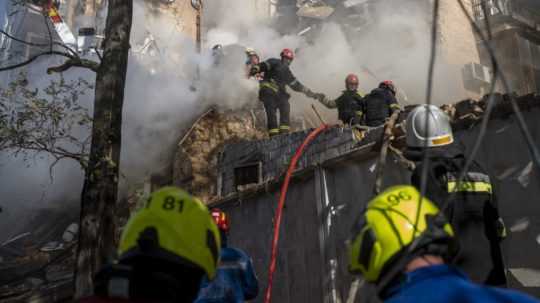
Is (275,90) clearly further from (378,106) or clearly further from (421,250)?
(421,250)

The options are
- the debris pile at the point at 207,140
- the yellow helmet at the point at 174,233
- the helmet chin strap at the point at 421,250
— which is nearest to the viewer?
the helmet chin strap at the point at 421,250

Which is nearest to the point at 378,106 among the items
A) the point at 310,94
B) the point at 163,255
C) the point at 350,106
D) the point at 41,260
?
the point at 350,106

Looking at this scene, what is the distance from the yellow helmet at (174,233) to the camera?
61.0 inches

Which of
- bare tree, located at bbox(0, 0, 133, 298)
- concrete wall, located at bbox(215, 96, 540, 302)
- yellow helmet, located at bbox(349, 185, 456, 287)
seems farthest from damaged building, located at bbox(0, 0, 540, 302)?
bare tree, located at bbox(0, 0, 133, 298)

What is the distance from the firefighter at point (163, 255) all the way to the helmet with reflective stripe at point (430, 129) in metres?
1.92

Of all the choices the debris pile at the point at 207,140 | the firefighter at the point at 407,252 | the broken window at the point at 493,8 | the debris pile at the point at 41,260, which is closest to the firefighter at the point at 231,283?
the firefighter at the point at 407,252

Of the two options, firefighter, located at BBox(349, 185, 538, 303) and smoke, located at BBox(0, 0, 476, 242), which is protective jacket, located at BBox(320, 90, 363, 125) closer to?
smoke, located at BBox(0, 0, 476, 242)

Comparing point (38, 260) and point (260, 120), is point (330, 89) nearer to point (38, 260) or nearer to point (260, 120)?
point (260, 120)

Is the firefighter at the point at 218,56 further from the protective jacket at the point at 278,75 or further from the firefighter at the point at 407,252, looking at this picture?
the firefighter at the point at 407,252

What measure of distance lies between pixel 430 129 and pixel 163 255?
7.20 feet

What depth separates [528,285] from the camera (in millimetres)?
3621

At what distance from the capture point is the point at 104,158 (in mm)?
4445

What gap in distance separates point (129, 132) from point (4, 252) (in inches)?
152

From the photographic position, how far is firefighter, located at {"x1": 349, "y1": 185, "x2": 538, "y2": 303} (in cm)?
132
